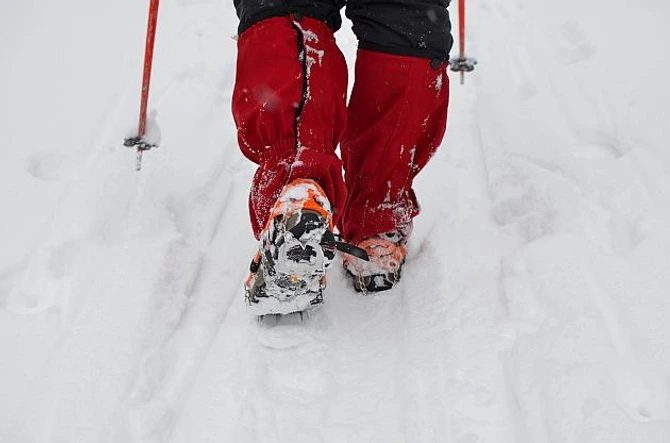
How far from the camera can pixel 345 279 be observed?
2094 millimetres

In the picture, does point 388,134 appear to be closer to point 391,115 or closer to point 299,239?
point 391,115

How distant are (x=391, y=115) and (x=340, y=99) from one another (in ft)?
0.51

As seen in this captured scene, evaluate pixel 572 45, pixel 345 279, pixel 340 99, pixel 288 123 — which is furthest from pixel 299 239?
pixel 572 45

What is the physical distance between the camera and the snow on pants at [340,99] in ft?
→ 5.46

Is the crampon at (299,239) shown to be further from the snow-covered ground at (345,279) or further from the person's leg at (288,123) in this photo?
the snow-covered ground at (345,279)

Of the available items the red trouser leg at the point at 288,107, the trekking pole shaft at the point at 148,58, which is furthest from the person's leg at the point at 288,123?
the trekking pole shaft at the point at 148,58

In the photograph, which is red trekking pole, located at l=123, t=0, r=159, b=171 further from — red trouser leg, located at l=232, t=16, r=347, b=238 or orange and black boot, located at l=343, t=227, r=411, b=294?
orange and black boot, located at l=343, t=227, r=411, b=294

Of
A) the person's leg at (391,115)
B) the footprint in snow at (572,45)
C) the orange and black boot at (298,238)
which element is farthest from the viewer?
the footprint in snow at (572,45)

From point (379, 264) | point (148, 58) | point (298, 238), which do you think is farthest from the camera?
point (148, 58)

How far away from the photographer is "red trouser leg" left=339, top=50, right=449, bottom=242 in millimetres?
1815

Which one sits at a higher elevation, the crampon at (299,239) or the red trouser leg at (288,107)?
the red trouser leg at (288,107)

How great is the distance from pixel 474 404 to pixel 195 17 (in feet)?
8.68

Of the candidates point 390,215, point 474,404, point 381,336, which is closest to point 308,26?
point 390,215

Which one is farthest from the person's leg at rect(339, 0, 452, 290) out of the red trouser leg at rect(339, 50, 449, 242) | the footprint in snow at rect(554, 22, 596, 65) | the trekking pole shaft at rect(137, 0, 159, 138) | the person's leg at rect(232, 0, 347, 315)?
the footprint in snow at rect(554, 22, 596, 65)
